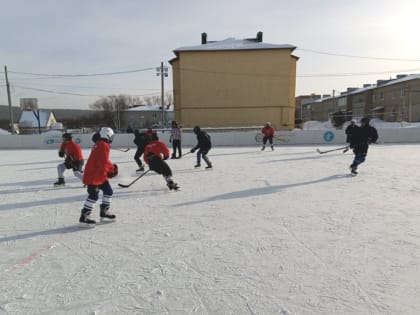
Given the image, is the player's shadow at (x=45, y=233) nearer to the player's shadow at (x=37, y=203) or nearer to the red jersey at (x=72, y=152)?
the player's shadow at (x=37, y=203)

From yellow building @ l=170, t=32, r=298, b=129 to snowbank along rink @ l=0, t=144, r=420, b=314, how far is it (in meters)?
21.6

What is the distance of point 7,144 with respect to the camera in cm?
1966

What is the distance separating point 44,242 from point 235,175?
5198 mm

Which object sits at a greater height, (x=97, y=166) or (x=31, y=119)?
(x=31, y=119)

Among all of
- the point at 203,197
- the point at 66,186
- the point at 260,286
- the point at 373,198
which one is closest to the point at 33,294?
the point at 260,286

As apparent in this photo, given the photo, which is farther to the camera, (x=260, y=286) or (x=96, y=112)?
(x=96, y=112)

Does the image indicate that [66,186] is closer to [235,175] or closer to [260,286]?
[235,175]

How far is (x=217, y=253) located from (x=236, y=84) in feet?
83.7

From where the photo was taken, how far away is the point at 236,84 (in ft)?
89.7

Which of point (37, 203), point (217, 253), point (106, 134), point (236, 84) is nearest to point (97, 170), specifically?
point (106, 134)

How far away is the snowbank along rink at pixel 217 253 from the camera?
7.52 ft

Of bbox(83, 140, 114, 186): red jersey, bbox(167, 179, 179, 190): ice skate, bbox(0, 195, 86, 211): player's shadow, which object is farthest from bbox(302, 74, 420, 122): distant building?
bbox(83, 140, 114, 186): red jersey

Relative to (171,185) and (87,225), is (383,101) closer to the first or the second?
(171,185)

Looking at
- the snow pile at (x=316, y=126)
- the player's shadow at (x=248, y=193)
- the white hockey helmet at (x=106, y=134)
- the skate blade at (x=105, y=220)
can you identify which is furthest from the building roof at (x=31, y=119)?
the white hockey helmet at (x=106, y=134)
